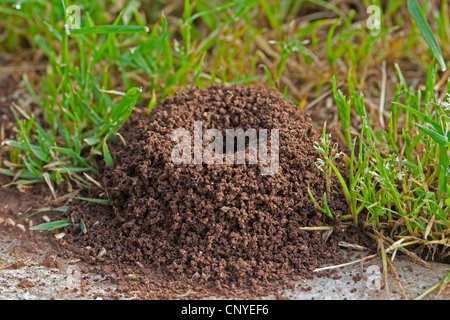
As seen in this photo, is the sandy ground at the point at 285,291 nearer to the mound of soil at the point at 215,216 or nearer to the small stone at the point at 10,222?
the mound of soil at the point at 215,216

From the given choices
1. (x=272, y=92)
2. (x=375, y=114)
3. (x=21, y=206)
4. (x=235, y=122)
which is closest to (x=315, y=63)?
(x=375, y=114)

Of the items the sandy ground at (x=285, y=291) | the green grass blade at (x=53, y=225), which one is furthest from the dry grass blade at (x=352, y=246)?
the green grass blade at (x=53, y=225)

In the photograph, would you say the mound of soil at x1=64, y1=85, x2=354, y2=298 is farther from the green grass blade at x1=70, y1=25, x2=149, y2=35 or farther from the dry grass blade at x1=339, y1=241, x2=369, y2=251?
the green grass blade at x1=70, y1=25, x2=149, y2=35

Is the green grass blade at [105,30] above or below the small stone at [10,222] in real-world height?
above

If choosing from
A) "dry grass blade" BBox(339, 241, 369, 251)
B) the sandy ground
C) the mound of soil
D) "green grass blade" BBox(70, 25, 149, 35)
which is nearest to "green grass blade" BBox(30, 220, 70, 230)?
the mound of soil

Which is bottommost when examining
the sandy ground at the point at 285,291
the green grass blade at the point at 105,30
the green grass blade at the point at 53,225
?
the sandy ground at the point at 285,291
